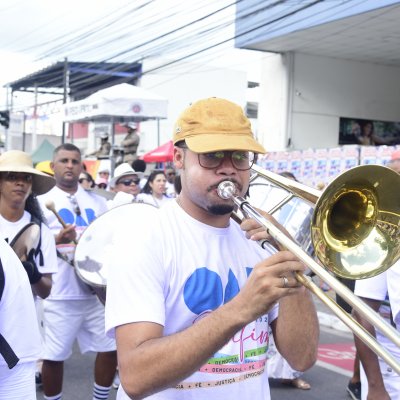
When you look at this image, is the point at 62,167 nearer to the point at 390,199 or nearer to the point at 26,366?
the point at 26,366

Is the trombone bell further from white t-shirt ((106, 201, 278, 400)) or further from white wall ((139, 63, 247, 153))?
white wall ((139, 63, 247, 153))

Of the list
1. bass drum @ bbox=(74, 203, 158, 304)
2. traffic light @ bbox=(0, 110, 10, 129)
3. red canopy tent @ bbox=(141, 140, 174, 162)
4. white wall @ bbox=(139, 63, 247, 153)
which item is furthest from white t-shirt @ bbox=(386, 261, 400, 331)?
white wall @ bbox=(139, 63, 247, 153)

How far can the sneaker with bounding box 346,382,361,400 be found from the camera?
5.44 m

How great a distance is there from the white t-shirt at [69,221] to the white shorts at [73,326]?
2.7 inches

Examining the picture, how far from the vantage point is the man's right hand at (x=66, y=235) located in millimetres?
4867

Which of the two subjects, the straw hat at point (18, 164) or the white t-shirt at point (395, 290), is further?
the straw hat at point (18, 164)

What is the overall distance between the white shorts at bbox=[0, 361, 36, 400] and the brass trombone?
1.17 metres

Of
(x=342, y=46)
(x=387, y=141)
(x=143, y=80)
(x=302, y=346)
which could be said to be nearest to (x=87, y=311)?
(x=302, y=346)

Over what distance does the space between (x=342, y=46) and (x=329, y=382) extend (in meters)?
10.5

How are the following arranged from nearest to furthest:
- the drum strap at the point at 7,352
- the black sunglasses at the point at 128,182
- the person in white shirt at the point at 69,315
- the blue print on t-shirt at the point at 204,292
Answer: the blue print on t-shirt at the point at 204,292 < the drum strap at the point at 7,352 < the person in white shirt at the point at 69,315 < the black sunglasses at the point at 128,182

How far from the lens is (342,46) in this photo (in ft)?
48.9

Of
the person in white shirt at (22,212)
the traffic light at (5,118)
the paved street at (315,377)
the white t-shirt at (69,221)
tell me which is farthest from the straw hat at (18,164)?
the traffic light at (5,118)

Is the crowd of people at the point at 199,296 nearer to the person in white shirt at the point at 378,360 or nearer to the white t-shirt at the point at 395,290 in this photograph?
the white t-shirt at the point at 395,290

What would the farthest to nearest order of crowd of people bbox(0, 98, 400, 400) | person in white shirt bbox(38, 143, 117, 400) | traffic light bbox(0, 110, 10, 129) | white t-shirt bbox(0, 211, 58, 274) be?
traffic light bbox(0, 110, 10, 129), person in white shirt bbox(38, 143, 117, 400), white t-shirt bbox(0, 211, 58, 274), crowd of people bbox(0, 98, 400, 400)
